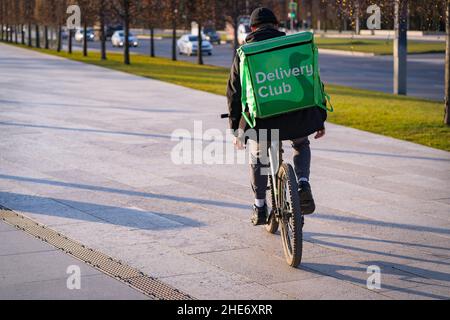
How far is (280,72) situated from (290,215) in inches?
42.8

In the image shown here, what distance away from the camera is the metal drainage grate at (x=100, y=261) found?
20.7ft

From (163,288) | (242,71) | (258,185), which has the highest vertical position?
(242,71)

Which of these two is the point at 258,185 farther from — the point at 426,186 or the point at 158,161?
the point at 158,161

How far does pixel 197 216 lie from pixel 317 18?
80665 millimetres

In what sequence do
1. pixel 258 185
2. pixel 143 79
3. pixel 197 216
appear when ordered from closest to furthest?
pixel 258 185 < pixel 197 216 < pixel 143 79

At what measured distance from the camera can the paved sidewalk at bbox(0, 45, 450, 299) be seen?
6.75 metres

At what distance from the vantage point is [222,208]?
9.23 metres

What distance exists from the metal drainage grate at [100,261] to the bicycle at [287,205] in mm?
1043

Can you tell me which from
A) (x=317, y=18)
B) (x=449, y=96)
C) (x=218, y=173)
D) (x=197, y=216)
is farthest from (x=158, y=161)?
(x=317, y=18)

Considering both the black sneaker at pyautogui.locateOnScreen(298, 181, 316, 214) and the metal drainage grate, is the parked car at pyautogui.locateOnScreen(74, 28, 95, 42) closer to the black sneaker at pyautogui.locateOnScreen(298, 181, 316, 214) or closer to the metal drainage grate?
the metal drainage grate

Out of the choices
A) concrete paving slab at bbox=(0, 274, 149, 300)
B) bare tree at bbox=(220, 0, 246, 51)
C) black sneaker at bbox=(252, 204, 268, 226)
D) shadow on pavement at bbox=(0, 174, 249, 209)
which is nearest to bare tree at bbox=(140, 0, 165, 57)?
bare tree at bbox=(220, 0, 246, 51)

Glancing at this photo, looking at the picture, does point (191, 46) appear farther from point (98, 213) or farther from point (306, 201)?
point (306, 201)

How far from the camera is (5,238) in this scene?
7918mm

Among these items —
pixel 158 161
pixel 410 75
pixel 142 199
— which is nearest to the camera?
pixel 142 199
